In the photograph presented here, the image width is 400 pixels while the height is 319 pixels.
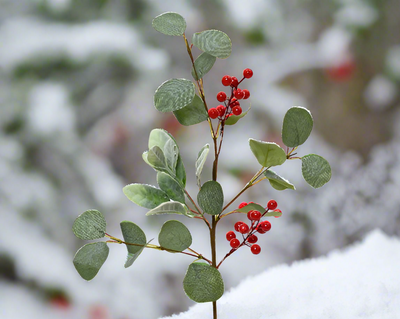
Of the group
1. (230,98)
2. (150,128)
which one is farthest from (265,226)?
(150,128)

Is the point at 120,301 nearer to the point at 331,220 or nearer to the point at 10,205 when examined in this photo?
the point at 10,205

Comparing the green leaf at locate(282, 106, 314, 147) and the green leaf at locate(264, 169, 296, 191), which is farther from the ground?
the green leaf at locate(282, 106, 314, 147)

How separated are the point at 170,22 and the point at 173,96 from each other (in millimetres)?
64

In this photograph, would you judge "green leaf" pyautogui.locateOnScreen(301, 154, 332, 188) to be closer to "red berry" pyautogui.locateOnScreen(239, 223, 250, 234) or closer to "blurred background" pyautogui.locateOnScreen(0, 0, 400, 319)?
"red berry" pyautogui.locateOnScreen(239, 223, 250, 234)

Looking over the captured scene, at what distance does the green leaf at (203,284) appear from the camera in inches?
12.6

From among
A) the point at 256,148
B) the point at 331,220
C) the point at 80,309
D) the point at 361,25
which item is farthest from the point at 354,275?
the point at 361,25

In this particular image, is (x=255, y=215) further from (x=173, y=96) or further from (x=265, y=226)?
(x=173, y=96)

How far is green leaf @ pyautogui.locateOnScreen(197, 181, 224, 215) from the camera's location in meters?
0.33

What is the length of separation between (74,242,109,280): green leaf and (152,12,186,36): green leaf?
0.64ft

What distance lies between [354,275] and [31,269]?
0.76m

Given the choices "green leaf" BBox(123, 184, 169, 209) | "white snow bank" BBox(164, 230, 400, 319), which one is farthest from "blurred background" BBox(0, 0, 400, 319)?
"green leaf" BBox(123, 184, 169, 209)

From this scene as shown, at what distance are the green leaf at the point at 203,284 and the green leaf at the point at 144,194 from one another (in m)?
0.07

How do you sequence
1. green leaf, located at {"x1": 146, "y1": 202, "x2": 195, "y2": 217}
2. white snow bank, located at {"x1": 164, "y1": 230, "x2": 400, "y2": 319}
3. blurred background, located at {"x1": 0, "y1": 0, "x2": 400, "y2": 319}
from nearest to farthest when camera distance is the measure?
green leaf, located at {"x1": 146, "y1": 202, "x2": 195, "y2": 217} → white snow bank, located at {"x1": 164, "y1": 230, "x2": 400, "y2": 319} → blurred background, located at {"x1": 0, "y1": 0, "x2": 400, "y2": 319}

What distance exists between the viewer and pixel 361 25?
1108mm
